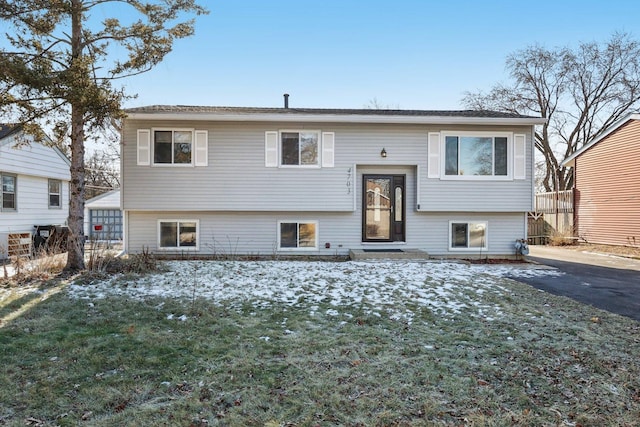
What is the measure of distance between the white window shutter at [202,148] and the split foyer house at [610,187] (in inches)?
591

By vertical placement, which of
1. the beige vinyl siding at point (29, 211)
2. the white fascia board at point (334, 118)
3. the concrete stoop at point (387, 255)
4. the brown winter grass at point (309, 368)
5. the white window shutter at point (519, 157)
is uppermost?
the white fascia board at point (334, 118)

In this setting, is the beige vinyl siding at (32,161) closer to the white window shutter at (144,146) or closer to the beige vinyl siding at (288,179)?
the white window shutter at (144,146)

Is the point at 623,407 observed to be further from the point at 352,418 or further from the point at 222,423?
the point at 222,423

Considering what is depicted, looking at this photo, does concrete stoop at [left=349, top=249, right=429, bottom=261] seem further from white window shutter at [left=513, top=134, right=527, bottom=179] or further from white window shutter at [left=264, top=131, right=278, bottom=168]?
white window shutter at [left=513, top=134, right=527, bottom=179]

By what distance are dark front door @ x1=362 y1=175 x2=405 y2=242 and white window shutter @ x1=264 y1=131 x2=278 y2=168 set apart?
2.57 meters

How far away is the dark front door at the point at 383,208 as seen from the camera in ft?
34.3

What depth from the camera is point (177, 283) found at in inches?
257

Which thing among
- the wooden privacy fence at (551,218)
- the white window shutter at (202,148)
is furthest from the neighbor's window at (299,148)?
the wooden privacy fence at (551,218)

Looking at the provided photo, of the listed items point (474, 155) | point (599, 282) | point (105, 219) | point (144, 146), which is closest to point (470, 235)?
point (474, 155)

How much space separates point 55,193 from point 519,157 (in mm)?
15958

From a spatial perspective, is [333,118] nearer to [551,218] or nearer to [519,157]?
[519,157]

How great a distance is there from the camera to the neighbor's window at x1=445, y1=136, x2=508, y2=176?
400 inches

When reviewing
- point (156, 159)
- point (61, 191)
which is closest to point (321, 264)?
point (156, 159)

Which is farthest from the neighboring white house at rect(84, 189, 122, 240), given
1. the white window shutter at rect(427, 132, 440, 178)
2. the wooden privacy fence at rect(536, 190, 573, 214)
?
the wooden privacy fence at rect(536, 190, 573, 214)
